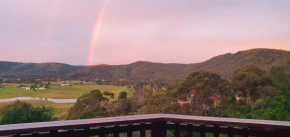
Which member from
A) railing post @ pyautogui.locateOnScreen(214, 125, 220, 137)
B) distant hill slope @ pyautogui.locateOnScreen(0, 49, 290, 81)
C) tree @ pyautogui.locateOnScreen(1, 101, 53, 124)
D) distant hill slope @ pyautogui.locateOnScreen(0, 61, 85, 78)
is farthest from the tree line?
railing post @ pyautogui.locateOnScreen(214, 125, 220, 137)

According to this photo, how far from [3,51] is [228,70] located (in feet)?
24.8

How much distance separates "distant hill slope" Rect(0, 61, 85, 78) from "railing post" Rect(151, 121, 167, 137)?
16.5ft

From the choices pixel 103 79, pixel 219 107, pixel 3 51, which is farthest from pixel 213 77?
pixel 3 51

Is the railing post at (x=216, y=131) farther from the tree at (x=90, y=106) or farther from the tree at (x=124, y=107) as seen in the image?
the tree at (x=124, y=107)

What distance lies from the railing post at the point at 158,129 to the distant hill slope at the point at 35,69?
502cm

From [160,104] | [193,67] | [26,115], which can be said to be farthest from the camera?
[193,67]

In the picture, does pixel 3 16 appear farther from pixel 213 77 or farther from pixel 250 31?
pixel 250 31

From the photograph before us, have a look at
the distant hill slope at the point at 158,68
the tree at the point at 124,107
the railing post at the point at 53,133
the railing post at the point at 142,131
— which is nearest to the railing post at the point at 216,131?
the railing post at the point at 142,131

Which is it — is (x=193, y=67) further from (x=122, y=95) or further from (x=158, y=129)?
(x=158, y=129)

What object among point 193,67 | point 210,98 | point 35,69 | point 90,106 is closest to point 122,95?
point 90,106

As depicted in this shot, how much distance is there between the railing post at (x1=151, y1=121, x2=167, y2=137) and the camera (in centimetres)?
231

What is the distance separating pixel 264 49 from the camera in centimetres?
925

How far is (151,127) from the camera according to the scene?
7.57ft

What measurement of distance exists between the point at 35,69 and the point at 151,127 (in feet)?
19.7
